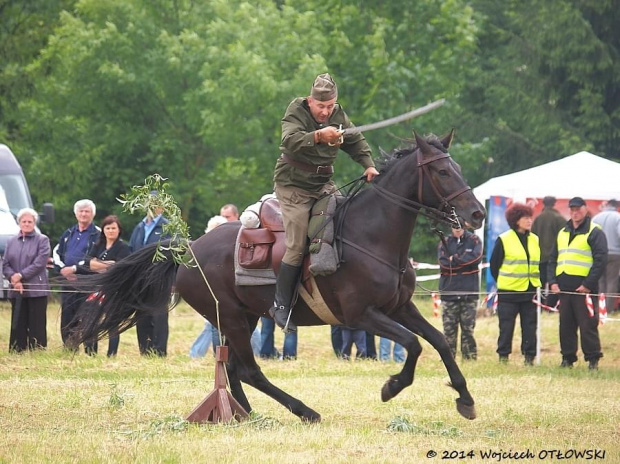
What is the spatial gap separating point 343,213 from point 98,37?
22.0m

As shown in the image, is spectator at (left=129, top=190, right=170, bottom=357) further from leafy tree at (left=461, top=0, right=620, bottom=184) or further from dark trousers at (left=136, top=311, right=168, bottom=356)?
leafy tree at (left=461, top=0, right=620, bottom=184)

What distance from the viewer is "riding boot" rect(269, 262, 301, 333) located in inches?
387

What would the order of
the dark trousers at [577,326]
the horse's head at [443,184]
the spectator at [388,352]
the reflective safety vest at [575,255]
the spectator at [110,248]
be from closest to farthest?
the horse's head at [443,184], the dark trousers at [577,326], the spectator at [110,248], the reflective safety vest at [575,255], the spectator at [388,352]

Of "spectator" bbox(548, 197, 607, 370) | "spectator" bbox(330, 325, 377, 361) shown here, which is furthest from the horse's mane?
"spectator" bbox(330, 325, 377, 361)

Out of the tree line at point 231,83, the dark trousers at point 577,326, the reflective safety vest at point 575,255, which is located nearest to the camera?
the dark trousers at point 577,326

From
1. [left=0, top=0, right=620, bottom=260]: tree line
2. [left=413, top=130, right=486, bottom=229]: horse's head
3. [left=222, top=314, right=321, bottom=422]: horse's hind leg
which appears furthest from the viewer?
[left=0, top=0, right=620, bottom=260]: tree line

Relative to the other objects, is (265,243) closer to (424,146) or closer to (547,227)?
(424,146)

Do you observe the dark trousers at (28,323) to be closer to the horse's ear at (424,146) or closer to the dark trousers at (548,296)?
the dark trousers at (548,296)

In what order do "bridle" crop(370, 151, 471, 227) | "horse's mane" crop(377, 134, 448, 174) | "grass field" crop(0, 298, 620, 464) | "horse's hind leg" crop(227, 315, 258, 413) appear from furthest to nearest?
"horse's hind leg" crop(227, 315, 258, 413)
"horse's mane" crop(377, 134, 448, 174)
"bridle" crop(370, 151, 471, 227)
"grass field" crop(0, 298, 620, 464)

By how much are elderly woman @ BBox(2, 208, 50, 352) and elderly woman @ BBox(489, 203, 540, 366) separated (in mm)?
6510

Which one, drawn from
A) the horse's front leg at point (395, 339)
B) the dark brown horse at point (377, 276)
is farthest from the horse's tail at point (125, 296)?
the horse's front leg at point (395, 339)

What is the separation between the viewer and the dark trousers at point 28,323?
53.3 feet

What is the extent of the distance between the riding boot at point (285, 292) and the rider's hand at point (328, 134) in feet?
3.86

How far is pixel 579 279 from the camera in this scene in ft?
53.2
